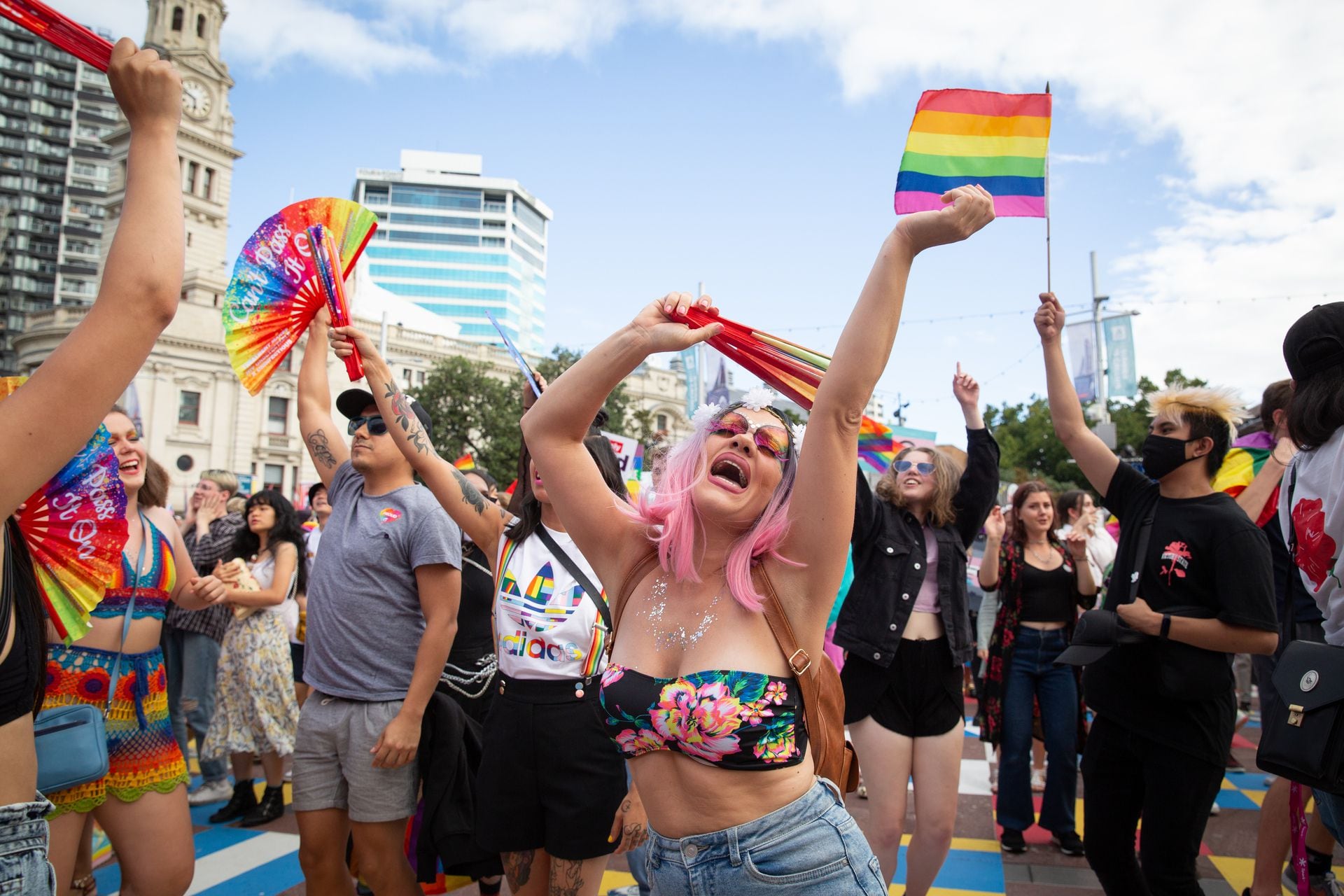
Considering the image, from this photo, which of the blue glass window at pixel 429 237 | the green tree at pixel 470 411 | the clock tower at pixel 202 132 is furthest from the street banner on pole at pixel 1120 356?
the blue glass window at pixel 429 237

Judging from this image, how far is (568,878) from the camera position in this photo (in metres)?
3.09

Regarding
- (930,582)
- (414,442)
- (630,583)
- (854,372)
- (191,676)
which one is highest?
(854,372)

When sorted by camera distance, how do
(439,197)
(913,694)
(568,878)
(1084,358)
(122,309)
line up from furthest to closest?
(439,197)
(1084,358)
(913,694)
(568,878)
(122,309)

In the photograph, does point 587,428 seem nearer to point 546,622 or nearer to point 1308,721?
point 546,622

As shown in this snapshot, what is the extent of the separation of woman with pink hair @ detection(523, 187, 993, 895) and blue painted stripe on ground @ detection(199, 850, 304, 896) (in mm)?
3060

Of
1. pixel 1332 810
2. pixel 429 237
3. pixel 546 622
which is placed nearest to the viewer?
pixel 1332 810

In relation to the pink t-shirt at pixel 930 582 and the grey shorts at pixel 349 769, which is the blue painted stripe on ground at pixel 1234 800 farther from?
the grey shorts at pixel 349 769

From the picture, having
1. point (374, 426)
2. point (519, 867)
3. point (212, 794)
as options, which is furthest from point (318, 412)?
point (212, 794)

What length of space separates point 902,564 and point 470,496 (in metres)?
1.94

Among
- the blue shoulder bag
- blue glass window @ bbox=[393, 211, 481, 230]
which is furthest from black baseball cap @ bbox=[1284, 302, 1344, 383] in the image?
blue glass window @ bbox=[393, 211, 481, 230]

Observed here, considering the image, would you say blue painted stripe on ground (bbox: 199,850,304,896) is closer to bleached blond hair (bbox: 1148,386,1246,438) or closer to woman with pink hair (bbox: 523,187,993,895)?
woman with pink hair (bbox: 523,187,993,895)

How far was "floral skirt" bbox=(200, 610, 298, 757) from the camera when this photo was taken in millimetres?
5516

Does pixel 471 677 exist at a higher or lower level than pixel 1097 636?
lower

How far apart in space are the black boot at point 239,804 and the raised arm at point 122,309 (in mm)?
4785
